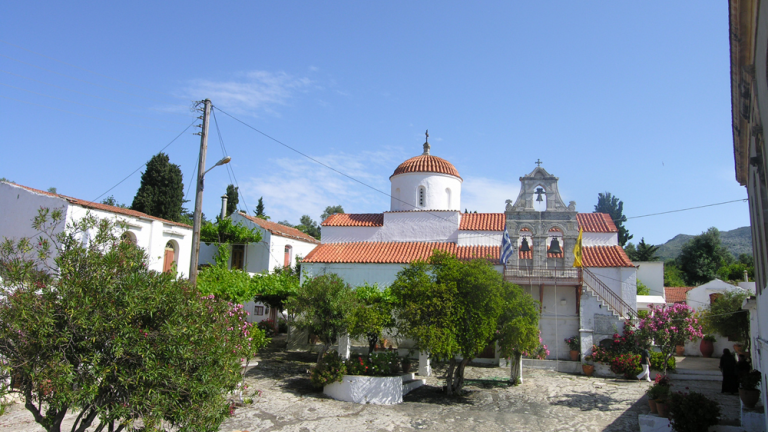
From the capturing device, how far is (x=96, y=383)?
5598 mm

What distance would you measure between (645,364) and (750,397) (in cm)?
811

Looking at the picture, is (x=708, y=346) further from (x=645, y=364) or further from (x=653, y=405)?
(x=653, y=405)

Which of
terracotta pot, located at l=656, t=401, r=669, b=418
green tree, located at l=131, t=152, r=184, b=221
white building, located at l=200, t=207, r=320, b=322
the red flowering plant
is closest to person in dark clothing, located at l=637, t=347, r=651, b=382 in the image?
the red flowering plant

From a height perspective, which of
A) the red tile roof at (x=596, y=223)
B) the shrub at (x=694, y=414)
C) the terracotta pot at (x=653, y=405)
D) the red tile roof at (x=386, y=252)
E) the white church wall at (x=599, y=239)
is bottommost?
the terracotta pot at (x=653, y=405)

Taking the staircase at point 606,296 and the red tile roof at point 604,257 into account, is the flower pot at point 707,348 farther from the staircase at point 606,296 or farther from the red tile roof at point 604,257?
the staircase at point 606,296

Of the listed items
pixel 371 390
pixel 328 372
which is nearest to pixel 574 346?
pixel 371 390

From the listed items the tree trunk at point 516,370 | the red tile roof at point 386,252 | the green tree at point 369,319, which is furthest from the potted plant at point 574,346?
the green tree at point 369,319

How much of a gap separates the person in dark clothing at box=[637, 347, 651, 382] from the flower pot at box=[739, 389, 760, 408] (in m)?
7.75

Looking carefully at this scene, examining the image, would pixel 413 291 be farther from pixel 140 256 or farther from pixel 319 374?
pixel 140 256

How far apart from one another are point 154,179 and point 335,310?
2412cm

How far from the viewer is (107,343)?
226 inches

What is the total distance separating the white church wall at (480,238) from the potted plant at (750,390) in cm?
1426

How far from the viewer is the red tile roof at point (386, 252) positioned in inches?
956

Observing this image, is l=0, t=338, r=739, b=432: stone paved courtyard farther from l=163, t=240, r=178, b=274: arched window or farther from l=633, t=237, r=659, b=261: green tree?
l=633, t=237, r=659, b=261: green tree
